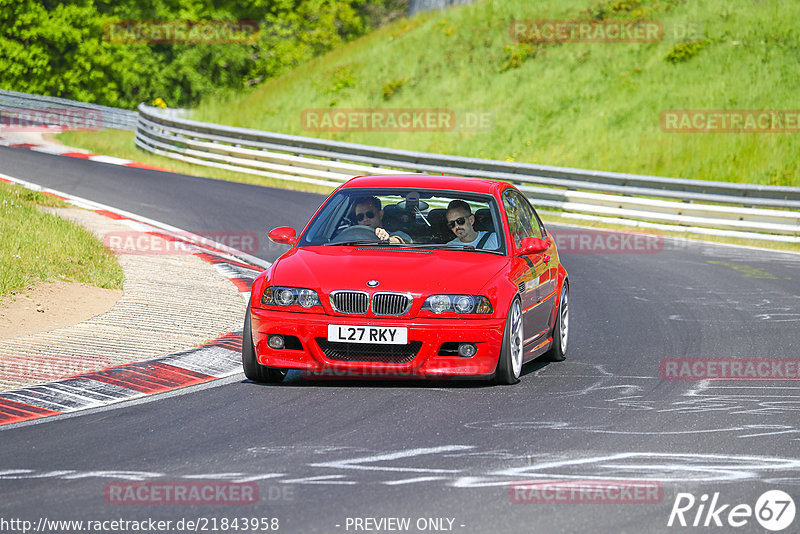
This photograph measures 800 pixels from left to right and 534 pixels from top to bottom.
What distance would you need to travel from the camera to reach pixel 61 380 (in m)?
8.41

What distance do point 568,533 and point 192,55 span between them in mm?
56850

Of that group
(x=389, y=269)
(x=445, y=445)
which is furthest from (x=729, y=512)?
(x=389, y=269)

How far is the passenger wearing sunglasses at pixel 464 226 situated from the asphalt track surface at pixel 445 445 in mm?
1100

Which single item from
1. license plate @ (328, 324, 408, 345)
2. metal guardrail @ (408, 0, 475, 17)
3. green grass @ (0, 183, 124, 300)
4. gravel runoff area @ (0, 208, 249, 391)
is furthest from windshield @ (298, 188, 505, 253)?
metal guardrail @ (408, 0, 475, 17)

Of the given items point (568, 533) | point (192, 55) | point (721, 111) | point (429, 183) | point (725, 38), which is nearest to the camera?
point (568, 533)

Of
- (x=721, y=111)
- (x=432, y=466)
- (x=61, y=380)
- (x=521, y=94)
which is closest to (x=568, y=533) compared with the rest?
(x=432, y=466)

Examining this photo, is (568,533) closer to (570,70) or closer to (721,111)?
(721,111)

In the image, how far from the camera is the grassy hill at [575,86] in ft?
95.8

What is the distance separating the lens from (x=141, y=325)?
34.7 ft

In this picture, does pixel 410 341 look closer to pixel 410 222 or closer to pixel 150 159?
pixel 410 222

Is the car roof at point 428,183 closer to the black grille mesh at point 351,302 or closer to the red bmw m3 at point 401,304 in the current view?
the red bmw m3 at point 401,304

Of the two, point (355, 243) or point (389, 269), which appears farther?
point (355, 243)

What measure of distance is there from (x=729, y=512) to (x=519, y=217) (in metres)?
4.85

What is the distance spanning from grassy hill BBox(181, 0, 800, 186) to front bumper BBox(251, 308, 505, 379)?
19798 millimetres
